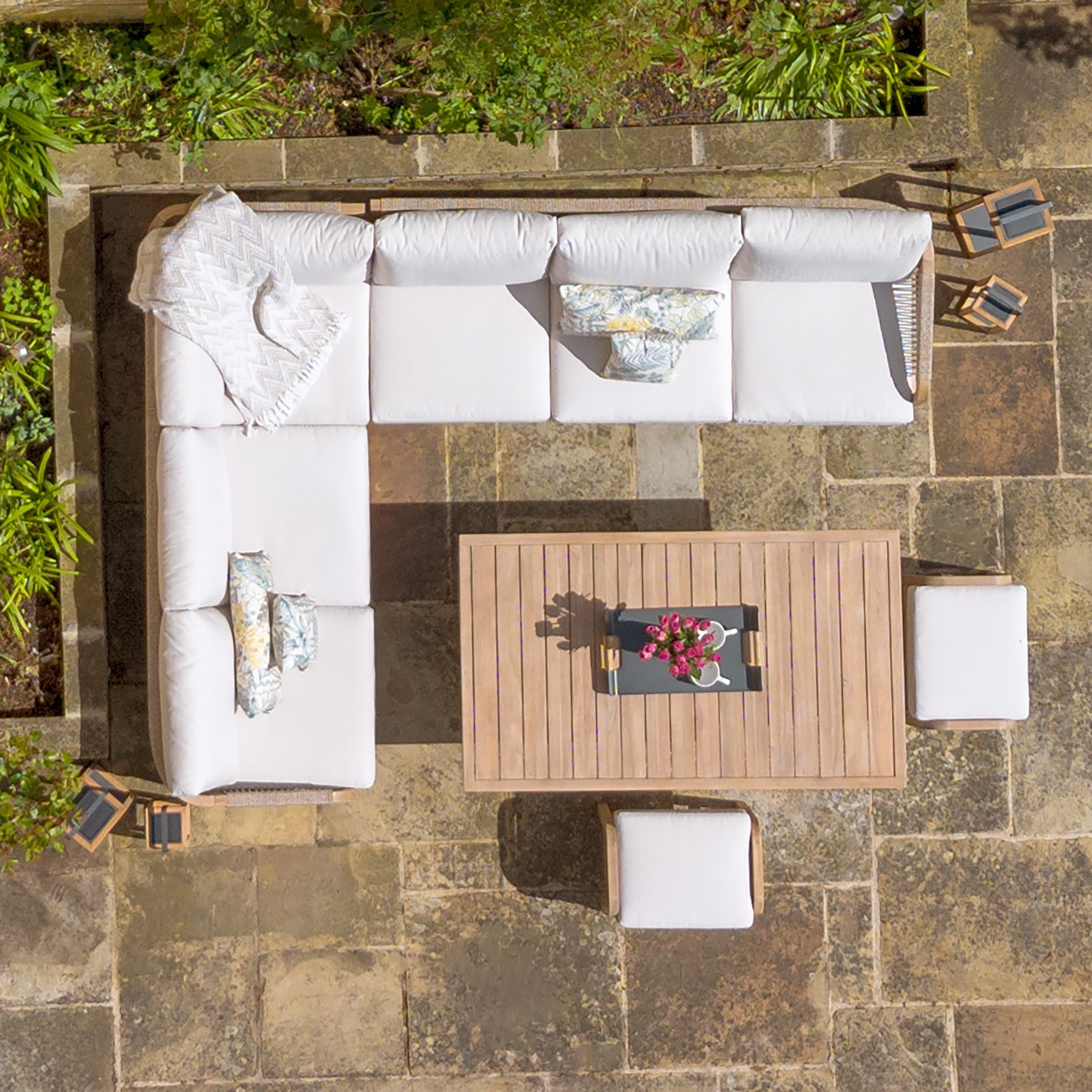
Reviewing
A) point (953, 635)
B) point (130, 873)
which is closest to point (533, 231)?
point (953, 635)

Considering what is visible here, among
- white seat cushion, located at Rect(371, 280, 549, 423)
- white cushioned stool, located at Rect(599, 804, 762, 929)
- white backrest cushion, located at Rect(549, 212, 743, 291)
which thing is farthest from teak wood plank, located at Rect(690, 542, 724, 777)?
white backrest cushion, located at Rect(549, 212, 743, 291)

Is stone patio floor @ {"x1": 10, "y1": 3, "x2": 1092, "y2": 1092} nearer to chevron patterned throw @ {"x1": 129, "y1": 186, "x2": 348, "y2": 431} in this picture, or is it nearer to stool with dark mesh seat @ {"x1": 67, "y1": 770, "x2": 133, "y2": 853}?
stool with dark mesh seat @ {"x1": 67, "y1": 770, "x2": 133, "y2": 853}

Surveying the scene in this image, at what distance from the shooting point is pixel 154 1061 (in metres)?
3.89

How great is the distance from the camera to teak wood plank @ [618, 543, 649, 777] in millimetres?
3377

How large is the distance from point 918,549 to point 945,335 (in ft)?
3.18

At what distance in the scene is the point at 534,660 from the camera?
3389 mm

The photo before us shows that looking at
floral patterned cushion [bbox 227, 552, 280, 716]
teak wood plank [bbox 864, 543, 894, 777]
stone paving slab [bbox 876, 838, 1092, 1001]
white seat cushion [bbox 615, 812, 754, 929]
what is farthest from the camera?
stone paving slab [bbox 876, 838, 1092, 1001]

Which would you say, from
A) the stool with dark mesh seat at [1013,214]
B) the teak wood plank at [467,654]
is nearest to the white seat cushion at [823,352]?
the stool with dark mesh seat at [1013,214]

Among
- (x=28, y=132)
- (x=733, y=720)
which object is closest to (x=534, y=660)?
(x=733, y=720)

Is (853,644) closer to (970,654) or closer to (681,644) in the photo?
(970,654)

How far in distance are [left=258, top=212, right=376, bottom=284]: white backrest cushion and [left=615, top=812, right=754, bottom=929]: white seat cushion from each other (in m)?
2.43

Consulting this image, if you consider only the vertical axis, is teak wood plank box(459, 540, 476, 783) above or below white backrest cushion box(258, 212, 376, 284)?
below

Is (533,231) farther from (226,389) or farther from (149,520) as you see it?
(149,520)

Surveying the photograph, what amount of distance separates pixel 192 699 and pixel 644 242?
7.70ft
